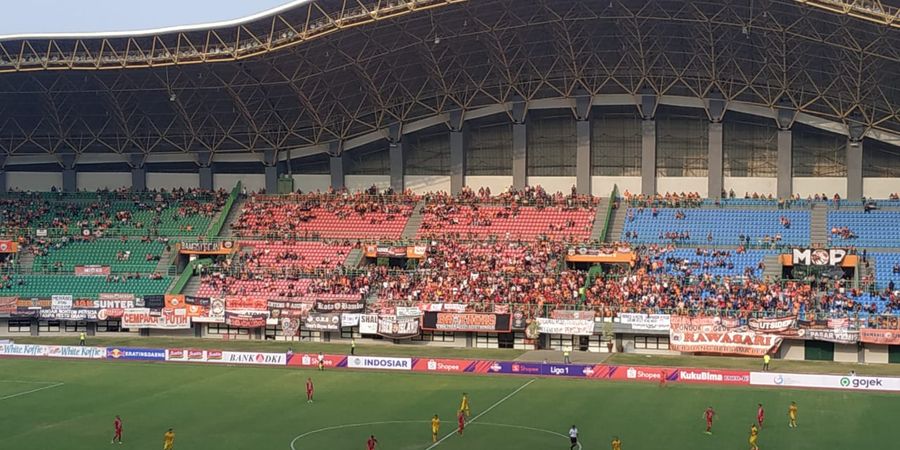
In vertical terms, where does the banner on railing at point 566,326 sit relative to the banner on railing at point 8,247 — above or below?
below

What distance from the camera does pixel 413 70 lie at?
83625 millimetres

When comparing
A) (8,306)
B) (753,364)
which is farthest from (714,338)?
(8,306)

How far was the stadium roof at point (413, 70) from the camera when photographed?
241 ft

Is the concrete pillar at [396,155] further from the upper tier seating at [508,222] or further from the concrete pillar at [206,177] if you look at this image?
the concrete pillar at [206,177]

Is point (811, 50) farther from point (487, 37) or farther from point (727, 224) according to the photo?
point (487, 37)

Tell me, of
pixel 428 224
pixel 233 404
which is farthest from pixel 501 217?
pixel 233 404

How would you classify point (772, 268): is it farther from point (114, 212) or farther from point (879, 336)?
point (114, 212)

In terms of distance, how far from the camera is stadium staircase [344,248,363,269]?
8149cm

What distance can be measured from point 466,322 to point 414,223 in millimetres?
16509

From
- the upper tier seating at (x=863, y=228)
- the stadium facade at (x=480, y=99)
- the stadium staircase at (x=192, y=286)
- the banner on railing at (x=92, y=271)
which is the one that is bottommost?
the stadium staircase at (x=192, y=286)

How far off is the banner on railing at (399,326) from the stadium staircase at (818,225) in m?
26.7

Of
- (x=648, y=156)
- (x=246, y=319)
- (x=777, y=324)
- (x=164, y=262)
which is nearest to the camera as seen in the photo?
(x=777, y=324)

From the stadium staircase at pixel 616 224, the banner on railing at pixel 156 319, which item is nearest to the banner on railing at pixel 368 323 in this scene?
the banner on railing at pixel 156 319

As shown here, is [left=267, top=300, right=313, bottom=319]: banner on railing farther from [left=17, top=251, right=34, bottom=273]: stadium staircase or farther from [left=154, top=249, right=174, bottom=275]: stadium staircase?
[left=17, top=251, right=34, bottom=273]: stadium staircase
